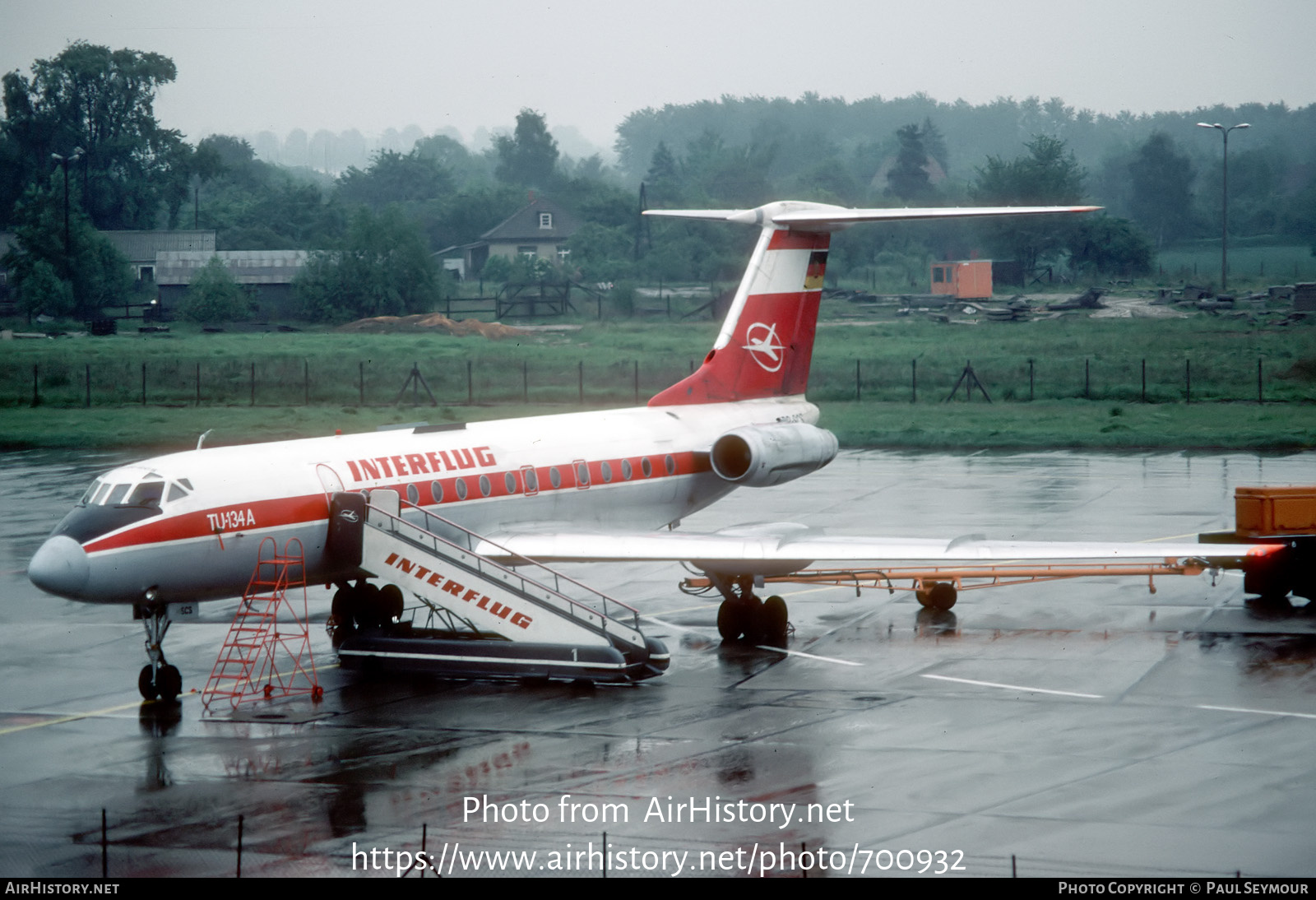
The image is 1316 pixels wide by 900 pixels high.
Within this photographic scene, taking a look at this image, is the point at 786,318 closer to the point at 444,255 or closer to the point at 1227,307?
the point at 1227,307

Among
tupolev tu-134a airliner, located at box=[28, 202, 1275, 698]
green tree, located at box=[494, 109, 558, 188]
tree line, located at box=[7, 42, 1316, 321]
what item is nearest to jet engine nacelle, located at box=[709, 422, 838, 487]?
tupolev tu-134a airliner, located at box=[28, 202, 1275, 698]

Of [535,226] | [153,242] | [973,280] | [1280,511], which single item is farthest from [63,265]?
[1280,511]

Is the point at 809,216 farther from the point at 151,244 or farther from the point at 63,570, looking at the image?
the point at 151,244

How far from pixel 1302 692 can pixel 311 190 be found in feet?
400

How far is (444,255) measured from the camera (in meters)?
138

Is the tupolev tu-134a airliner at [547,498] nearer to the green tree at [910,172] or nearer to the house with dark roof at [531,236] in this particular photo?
the house with dark roof at [531,236]

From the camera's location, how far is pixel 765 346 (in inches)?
1145

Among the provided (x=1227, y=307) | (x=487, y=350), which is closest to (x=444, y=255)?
(x=487, y=350)

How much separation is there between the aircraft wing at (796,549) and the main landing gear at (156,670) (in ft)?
16.1

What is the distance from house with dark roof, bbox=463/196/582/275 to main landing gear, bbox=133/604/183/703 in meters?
109

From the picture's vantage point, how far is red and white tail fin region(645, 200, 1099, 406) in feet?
93.5

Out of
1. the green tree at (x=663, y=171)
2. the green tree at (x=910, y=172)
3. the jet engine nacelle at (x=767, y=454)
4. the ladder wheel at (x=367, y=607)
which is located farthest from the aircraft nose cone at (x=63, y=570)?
the green tree at (x=663, y=171)

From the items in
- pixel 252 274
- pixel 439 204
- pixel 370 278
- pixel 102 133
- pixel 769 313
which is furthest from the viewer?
pixel 439 204

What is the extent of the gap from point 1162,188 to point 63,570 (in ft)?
420
